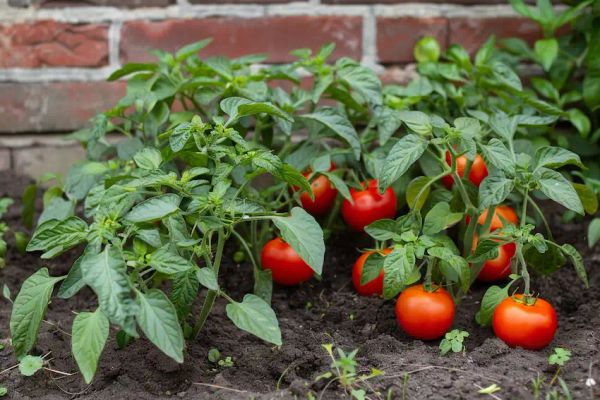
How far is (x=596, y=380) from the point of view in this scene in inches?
47.1

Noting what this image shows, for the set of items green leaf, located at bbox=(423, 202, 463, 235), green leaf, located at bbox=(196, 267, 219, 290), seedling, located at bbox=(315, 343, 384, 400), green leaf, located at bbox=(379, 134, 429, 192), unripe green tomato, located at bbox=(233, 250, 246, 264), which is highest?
green leaf, located at bbox=(379, 134, 429, 192)

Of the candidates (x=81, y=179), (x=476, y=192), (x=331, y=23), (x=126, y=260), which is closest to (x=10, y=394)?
(x=126, y=260)

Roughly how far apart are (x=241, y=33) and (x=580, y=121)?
87 cm

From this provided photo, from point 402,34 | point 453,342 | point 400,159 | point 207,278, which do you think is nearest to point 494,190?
point 400,159

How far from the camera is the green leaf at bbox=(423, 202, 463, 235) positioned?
143cm

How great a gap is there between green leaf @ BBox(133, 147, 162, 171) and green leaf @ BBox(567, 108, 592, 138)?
1012 millimetres

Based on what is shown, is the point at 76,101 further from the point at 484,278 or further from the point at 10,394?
Answer: the point at 484,278

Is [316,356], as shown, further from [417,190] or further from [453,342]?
[417,190]

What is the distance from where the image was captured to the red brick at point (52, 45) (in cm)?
194

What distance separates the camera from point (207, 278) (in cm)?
121

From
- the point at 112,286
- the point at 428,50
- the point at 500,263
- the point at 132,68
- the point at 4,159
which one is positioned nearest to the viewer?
the point at 112,286

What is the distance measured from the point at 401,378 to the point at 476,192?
17.0 inches

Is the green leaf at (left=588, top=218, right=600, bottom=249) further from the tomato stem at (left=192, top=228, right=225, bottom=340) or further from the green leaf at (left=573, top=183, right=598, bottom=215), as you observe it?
the tomato stem at (left=192, top=228, right=225, bottom=340)

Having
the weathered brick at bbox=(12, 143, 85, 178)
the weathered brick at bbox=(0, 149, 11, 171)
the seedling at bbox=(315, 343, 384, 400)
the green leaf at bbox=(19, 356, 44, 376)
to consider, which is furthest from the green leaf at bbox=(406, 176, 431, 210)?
the weathered brick at bbox=(0, 149, 11, 171)
